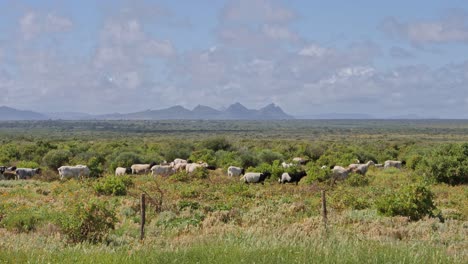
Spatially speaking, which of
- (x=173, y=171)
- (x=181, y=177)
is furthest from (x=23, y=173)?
(x=181, y=177)

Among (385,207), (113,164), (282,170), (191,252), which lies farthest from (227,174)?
(191,252)

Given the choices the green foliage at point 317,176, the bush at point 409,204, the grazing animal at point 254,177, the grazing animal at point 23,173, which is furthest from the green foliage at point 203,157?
the bush at point 409,204

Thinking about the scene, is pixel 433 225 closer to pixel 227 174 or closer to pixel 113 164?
pixel 227 174

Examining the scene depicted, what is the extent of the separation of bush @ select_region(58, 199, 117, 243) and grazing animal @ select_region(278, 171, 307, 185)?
16.7 metres

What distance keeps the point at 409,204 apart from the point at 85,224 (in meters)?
10.2

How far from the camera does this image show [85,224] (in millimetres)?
12633

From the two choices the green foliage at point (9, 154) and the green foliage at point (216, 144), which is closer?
the green foliage at point (9, 154)

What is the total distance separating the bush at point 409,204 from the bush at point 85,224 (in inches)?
353

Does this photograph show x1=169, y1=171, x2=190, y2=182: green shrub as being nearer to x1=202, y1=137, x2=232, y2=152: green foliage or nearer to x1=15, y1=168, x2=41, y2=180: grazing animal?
x1=15, y1=168, x2=41, y2=180: grazing animal

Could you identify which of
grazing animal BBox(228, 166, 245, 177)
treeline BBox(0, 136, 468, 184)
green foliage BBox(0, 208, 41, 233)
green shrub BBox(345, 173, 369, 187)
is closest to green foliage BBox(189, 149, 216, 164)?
treeline BBox(0, 136, 468, 184)

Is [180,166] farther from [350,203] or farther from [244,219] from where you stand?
[244,219]

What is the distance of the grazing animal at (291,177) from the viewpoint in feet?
94.5

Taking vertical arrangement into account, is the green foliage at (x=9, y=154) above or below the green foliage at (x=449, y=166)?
below

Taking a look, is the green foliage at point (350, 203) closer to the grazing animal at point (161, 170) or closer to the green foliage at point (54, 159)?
the grazing animal at point (161, 170)
